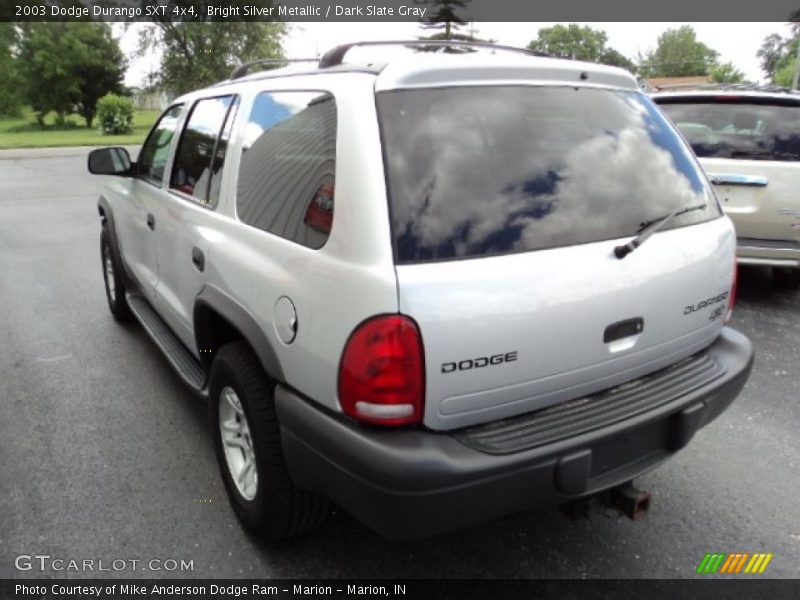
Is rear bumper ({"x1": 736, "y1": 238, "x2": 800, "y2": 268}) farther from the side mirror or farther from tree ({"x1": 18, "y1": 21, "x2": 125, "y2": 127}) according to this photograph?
tree ({"x1": 18, "y1": 21, "x2": 125, "y2": 127})

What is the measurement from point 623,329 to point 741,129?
415 cm

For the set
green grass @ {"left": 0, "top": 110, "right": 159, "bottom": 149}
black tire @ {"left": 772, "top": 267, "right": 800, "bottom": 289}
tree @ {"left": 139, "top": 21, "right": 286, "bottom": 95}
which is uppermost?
tree @ {"left": 139, "top": 21, "right": 286, "bottom": 95}

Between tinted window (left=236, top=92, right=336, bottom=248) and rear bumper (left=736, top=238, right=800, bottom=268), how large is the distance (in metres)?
4.28

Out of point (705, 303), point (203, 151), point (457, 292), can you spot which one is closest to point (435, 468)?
point (457, 292)

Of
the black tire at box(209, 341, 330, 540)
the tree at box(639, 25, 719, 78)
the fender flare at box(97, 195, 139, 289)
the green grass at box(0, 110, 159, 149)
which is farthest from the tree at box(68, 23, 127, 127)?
the tree at box(639, 25, 719, 78)

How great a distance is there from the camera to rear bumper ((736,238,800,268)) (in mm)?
5121

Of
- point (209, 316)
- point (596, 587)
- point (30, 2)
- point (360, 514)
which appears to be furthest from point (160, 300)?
point (30, 2)

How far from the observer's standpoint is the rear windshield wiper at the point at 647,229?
2139 mm

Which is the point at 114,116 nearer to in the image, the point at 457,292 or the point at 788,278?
the point at 788,278

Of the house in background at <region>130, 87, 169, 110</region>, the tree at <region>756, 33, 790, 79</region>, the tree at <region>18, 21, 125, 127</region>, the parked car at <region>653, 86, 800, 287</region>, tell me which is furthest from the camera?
the tree at <region>756, 33, 790, 79</region>

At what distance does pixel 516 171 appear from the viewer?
83.2 inches

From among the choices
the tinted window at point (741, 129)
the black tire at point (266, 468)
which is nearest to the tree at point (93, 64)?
the tinted window at point (741, 129)

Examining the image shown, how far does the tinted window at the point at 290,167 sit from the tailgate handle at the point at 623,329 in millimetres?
983

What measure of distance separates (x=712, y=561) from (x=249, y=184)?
7.80 ft
